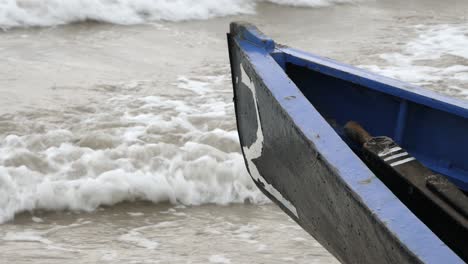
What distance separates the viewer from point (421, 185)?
258 centimetres

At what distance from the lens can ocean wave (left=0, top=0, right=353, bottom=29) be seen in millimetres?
8828

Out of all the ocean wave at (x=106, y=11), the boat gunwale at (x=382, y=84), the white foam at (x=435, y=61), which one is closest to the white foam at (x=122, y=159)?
the boat gunwale at (x=382, y=84)

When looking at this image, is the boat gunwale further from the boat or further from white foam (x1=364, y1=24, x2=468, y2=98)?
white foam (x1=364, y1=24, x2=468, y2=98)

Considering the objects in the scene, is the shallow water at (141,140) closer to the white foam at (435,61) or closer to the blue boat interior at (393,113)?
the white foam at (435,61)

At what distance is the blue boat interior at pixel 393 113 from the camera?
10.5 ft

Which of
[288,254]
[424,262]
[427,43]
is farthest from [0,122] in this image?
[427,43]

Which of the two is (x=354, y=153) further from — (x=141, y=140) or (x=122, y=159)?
(x=141, y=140)

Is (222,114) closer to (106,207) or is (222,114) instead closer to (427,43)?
(106,207)

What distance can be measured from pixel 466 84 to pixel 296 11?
4450mm

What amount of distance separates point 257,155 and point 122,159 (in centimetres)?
163

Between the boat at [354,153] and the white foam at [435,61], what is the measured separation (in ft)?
10.7

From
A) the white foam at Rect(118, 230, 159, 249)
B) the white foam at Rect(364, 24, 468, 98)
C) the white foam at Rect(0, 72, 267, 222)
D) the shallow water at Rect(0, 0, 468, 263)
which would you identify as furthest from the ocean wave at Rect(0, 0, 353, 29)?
the white foam at Rect(118, 230, 159, 249)

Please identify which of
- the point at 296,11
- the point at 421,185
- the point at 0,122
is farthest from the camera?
the point at 296,11

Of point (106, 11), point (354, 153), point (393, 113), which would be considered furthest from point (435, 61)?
point (354, 153)
